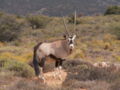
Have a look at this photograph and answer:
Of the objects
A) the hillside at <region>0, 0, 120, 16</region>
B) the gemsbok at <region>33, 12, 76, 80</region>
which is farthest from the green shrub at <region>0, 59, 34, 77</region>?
the hillside at <region>0, 0, 120, 16</region>

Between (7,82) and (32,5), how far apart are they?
81888 millimetres

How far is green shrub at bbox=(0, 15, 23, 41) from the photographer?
3725 centimetres

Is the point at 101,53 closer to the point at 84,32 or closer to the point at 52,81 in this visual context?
the point at 52,81

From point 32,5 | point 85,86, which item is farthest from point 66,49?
point 32,5

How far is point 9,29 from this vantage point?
38125 mm

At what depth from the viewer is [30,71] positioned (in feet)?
48.9

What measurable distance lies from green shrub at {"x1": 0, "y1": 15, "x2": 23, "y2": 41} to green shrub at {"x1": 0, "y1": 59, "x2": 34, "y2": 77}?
20576 mm

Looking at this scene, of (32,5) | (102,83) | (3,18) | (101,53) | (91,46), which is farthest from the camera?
(32,5)

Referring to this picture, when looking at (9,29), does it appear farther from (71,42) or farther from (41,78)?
(41,78)

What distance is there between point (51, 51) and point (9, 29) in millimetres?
24454

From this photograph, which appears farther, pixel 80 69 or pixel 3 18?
pixel 3 18

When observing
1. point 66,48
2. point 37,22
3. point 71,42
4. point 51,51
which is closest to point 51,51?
point 51,51

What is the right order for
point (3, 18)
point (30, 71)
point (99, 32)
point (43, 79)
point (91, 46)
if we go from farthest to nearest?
point (99, 32)
point (3, 18)
point (91, 46)
point (30, 71)
point (43, 79)

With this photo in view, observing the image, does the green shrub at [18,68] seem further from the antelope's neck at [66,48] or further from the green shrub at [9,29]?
the green shrub at [9,29]
